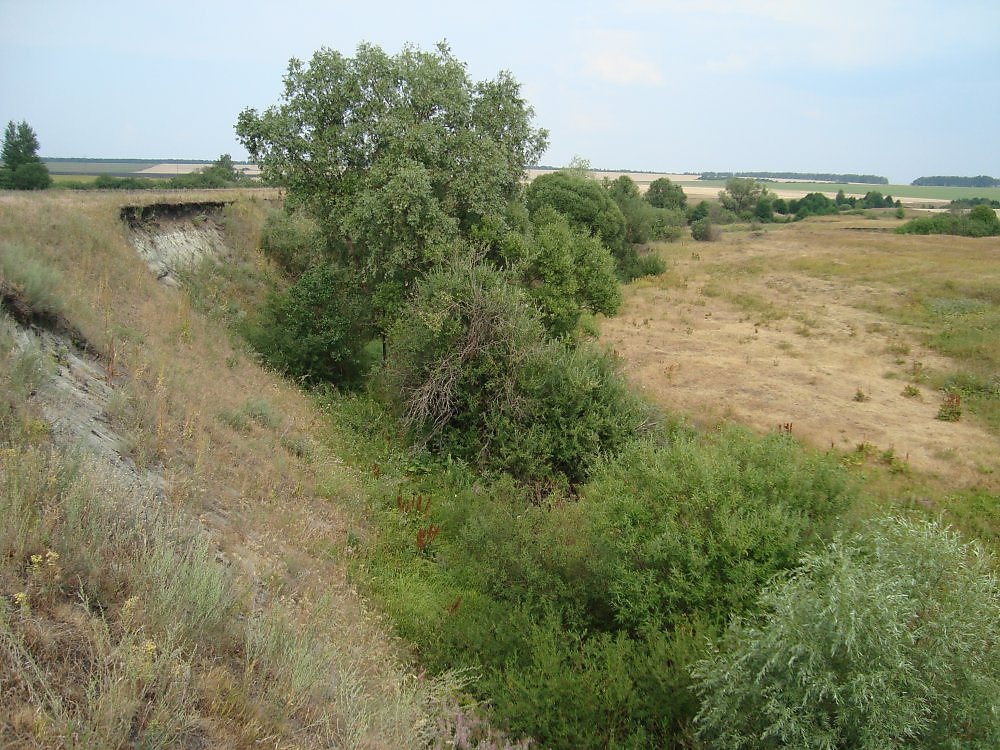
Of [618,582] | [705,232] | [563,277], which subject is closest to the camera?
[618,582]

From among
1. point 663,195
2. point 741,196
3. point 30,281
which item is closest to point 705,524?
point 30,281

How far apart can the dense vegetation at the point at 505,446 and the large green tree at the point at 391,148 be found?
6 centimetres

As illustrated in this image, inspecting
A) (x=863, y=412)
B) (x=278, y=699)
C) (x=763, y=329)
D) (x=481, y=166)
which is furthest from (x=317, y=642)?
(x=763, y=329)

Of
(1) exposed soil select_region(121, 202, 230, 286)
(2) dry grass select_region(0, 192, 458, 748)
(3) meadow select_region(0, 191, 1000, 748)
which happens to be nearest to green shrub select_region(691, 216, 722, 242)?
(3) meadow select_region(0, 191, 1000, 748)

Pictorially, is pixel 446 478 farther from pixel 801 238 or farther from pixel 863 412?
pixel 801 238

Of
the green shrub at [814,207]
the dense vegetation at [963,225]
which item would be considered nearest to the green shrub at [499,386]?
the dense vegetation at [963,225]

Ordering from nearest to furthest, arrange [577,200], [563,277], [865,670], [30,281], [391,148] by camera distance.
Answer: [865,670] → [30,281] → [391,148] → [563,277] → [577,200]

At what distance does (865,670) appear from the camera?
175 inches

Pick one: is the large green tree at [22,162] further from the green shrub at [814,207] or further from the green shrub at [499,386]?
the green shrub at [814,207]

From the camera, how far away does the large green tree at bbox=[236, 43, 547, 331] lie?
14953 millimetres

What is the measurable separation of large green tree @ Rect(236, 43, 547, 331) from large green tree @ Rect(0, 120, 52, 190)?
3202 cm

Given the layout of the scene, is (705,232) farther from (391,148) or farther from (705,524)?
(705,524)

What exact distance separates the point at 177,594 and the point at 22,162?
5298cm

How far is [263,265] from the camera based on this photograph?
21.5 meters
